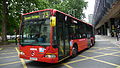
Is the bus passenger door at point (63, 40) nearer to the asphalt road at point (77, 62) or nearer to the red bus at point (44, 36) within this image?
the red bus at point (44, 36)

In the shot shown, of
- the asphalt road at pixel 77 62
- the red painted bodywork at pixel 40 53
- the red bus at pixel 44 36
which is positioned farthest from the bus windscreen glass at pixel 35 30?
the asphalt road at pixel 77 62

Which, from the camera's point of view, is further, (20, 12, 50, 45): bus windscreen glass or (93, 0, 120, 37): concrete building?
(93, 0, 120, 37): concrete building

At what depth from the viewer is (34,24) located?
17.7 feet

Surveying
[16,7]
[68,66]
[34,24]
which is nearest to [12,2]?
[16,7]

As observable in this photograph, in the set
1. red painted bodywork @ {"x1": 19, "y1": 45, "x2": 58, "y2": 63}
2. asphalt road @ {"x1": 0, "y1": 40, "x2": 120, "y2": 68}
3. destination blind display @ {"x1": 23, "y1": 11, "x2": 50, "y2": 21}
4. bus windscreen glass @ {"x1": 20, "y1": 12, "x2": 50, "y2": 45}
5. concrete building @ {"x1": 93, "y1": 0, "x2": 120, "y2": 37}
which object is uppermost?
concrete building @ {"x1": 93, "y1": 0, "x2": 120, "y2": 37}

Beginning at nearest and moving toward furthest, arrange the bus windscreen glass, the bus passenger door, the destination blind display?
the bus windscreen glass < the destination blind display < the bus passenger door

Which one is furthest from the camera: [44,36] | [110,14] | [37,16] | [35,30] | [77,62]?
[110,14]

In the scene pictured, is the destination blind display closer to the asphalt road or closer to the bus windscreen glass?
the bus windscreen glass

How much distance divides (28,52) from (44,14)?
1969 millimetres

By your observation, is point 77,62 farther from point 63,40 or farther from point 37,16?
point 37,16

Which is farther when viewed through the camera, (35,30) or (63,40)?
(63,40)

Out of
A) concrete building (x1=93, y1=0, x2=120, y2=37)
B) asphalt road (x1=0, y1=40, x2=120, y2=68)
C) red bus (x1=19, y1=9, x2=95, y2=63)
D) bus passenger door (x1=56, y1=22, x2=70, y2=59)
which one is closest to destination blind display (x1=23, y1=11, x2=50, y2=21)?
red bus (x1=19, y1=9, x2=95, y2=63)

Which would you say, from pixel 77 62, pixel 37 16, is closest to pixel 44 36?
pixel 37 16

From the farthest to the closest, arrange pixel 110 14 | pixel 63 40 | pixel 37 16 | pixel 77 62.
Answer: pixel 110 14 → pixel 77 62 → pixel 63 40 → pixel 37 16
